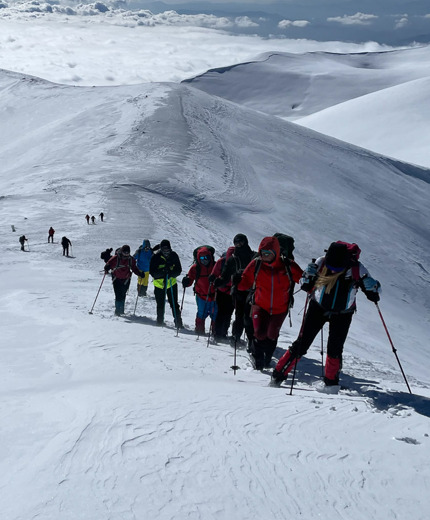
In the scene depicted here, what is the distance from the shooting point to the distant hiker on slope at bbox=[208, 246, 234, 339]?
9.14 metres

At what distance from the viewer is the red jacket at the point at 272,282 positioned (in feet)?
23.7

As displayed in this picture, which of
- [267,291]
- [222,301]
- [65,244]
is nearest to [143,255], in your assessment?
[222,301]

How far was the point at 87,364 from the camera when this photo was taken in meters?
6.59

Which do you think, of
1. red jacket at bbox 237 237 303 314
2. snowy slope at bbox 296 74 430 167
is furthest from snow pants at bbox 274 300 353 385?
snowy slope at bbox 296 74 430 167

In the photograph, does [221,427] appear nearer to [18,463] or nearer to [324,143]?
[18,463]

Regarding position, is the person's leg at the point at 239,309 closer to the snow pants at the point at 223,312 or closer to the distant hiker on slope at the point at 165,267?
the snow pants at the point at 223,312

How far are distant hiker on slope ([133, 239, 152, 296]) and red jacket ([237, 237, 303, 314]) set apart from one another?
662 cm

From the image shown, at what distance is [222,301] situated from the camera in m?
9.68

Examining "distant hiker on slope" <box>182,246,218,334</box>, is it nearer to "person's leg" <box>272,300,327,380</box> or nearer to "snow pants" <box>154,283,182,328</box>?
"snow pants" <box>154,283,182,328</box>

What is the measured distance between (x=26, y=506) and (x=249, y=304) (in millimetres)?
5419

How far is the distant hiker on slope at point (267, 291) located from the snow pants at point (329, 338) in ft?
2.89

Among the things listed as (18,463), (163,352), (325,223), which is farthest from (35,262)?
(325,223)

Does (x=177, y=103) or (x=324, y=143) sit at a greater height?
(x=177, y=103)

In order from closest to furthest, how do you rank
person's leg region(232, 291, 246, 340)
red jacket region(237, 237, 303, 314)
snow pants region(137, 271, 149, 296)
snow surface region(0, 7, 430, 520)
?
snow surface region(0, 7, 430, 520) → red jacket region(237, 237, 303, 314) → person's leg region(232, 291, 246, 340) → snow pants region(137, 271, 149, 296)
